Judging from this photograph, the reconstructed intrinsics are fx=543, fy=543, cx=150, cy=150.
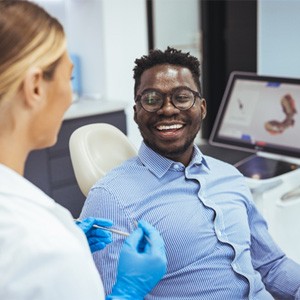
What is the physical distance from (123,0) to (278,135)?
5.00 ft

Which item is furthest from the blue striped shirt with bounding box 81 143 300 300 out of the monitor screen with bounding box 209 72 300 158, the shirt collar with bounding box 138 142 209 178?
the monitor screen with bounding box 209 72 300 158

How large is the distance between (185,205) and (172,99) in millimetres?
298

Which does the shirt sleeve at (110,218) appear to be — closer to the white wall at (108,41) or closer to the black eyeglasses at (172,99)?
the black eyeglasses at (172,99)

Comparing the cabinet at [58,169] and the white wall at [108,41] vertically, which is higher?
the white wall at [108,41]

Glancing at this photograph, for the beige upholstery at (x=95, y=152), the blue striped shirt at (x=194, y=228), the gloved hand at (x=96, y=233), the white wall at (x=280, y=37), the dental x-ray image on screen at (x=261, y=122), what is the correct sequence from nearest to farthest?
1. the gloved hand at (x=96, y=233)
2. the blue striped shirt at (x=194, y=228)
3. the beige upholstery at (x=95, y=152)
4. the dental x-ray image on screen at (x=261, y=122)
5. the white wall at (x=280, y=37)

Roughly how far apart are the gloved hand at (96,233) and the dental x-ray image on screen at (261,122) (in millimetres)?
1015

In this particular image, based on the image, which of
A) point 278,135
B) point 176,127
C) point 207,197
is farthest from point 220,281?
point 278,135

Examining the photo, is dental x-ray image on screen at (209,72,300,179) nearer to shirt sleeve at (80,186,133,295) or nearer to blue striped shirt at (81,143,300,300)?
blue striped shirt at (81,143,300,300)

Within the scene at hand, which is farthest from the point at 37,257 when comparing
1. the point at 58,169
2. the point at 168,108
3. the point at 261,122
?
the point at 58,169

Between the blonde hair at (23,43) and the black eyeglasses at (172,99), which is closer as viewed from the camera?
the blonde hair at (23,43)

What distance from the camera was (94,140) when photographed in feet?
5.56

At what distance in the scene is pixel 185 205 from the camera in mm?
1440

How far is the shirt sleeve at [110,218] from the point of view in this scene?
4.30ft

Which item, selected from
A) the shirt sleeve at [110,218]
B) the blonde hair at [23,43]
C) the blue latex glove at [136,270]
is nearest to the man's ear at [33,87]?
the blonde hair at [23,43]
